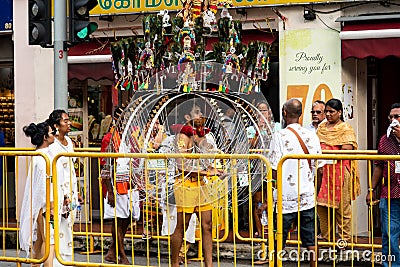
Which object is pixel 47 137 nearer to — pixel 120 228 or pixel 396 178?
pixel 120 228

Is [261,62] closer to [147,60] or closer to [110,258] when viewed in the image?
[147,60]

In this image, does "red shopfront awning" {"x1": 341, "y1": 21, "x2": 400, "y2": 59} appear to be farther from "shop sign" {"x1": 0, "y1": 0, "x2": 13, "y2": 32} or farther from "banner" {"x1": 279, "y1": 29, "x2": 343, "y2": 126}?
"shop sign" {"x1": 0, "y1": 0, "x2": 13, "y2": 32}

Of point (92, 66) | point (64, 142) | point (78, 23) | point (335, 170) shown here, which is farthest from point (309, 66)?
point (64, 142)

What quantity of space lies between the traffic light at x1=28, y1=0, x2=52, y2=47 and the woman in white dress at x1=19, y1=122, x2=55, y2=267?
1.76 meters

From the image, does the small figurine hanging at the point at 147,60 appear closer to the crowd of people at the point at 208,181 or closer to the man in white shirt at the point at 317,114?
the crowd of people at the point at 208,181

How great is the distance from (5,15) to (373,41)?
252 inches

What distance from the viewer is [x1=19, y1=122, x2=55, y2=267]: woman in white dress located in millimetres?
9961

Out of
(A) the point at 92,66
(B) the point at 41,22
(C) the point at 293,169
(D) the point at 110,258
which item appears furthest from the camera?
(A) the point at 92,66

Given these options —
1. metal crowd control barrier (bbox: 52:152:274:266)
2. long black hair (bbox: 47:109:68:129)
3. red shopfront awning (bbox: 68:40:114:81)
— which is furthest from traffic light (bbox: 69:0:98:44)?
red shopfront awning (bbox: 68:40:114:81)

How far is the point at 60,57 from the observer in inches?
457

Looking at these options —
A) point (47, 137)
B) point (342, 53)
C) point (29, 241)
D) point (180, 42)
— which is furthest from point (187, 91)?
point (342, 53)

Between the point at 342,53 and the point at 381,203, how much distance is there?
408cm

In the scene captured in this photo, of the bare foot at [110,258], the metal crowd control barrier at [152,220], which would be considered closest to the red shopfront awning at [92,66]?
the metal crowd control barrier at [152,220]

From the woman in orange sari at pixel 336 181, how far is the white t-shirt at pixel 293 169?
35 centimetres
